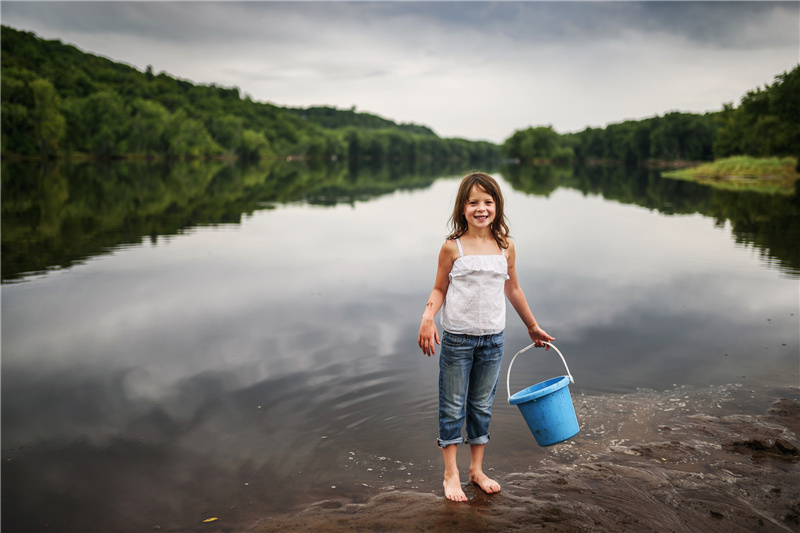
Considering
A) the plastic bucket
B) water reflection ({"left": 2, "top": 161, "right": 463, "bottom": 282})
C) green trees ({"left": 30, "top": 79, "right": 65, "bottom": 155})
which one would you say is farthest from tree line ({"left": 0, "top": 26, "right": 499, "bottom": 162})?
the plastic bucket

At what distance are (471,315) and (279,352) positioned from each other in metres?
3.54

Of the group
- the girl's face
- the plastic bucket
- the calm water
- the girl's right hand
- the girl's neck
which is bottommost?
the calm water

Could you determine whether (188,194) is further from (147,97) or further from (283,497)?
(147,97)

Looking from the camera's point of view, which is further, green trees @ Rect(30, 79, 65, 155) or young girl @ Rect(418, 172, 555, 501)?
green trees @ Rect(30, 79, 65, 155)

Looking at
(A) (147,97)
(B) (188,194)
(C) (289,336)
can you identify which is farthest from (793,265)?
(A) (147,97)

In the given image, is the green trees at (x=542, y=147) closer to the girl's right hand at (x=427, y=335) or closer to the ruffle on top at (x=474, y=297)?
the ruffle on top at (x=474, y=297)

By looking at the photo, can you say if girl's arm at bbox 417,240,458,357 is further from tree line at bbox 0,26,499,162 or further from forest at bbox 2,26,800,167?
tree line at bbox 0,26,499,162

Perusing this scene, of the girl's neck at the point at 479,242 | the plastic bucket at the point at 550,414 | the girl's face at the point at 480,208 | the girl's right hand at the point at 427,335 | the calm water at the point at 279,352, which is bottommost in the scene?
the calm water at the point at 279,352

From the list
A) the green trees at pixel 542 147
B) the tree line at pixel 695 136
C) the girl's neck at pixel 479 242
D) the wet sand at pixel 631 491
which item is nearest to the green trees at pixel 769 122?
the tree line at pixel 695 136

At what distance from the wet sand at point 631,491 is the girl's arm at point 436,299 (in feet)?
3.45

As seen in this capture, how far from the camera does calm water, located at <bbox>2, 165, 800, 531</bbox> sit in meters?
4.00

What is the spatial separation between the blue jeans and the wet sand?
427mm

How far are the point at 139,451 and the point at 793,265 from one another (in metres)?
12.9

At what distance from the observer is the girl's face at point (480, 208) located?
12.2 ft
